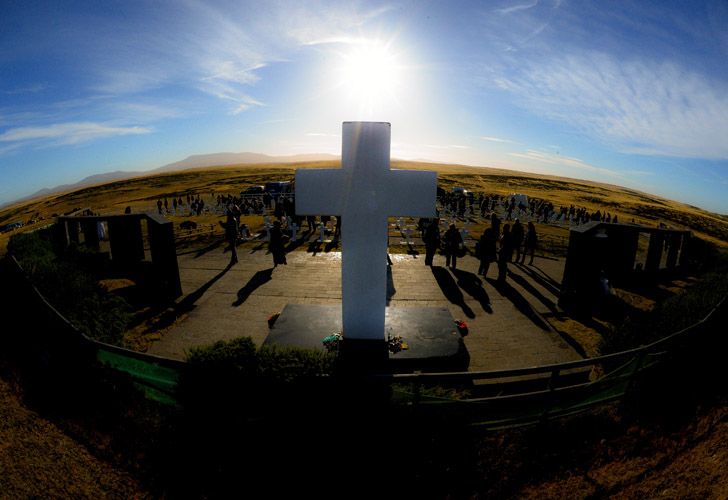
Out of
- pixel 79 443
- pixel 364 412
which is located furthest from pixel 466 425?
pixel 79 443

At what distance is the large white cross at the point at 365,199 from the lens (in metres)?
5.33

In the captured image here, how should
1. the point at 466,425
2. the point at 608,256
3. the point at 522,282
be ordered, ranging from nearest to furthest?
the point at 466,425 < the point at 522,282 < the point at 608,256

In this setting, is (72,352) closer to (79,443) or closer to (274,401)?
(79,443)

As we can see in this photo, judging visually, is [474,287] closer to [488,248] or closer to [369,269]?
[488,248]

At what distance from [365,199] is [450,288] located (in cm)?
576

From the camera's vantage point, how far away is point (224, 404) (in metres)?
4.00

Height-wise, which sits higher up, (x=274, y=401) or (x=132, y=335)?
(x=274, y=401)

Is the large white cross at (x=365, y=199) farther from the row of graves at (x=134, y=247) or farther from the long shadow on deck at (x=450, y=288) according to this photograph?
the row of graves at (x=134, y=247)

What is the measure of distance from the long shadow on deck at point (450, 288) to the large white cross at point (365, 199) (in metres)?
3.89

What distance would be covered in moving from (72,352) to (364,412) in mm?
4656

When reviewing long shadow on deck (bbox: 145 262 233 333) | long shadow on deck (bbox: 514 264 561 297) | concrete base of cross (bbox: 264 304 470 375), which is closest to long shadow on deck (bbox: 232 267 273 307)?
long shadow on deck (bbox: 145 262 233 333)

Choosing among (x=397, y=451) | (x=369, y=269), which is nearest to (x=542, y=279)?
(x=369, y=269)

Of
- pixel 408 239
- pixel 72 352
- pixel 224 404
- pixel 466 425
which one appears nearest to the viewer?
pixel 224 404

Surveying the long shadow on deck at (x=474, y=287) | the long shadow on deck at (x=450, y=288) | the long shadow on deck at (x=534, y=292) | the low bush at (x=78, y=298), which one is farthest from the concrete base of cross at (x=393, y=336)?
the long shadow on deck at (x=534, y=292)
